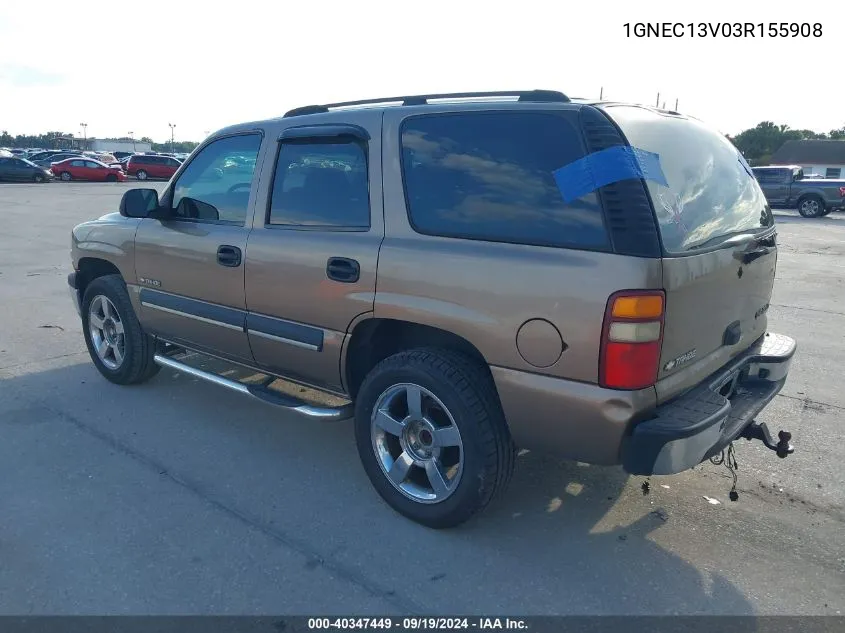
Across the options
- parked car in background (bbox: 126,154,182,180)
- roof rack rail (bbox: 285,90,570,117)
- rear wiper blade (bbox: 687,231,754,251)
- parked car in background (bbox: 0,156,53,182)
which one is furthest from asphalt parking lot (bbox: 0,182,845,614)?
parked car in background (bbox: 126,154,182,180)

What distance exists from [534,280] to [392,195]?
3.04 ft

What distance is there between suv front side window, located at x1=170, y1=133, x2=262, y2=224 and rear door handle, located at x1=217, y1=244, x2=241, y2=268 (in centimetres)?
17

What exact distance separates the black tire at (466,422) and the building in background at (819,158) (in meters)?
69.7

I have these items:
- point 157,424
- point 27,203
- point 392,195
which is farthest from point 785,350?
point 27,203

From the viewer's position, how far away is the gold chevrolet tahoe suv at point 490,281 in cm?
263

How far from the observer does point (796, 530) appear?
3201 mm

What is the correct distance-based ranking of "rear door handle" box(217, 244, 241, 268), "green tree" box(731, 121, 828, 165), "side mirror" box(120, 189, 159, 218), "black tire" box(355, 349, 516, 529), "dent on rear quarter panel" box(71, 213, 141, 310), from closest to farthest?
"black tire" box(355, 349, 516, 529) < "rear door handle" box(217, 244, 241, 268) < "side mirror" box(120, 189, 159, 218) < "dent on rear quarter panel" box(71, 213, 141, 310) < "green tree" box(731, 121, 828, 165)

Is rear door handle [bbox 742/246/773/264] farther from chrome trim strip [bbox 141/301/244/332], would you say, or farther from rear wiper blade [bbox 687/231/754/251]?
chrome trim strip [bbox 141/301/244/332]

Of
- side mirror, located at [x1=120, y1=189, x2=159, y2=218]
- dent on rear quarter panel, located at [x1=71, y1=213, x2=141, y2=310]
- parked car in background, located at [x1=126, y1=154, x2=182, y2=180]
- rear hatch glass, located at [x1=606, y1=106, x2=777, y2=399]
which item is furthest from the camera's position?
parked car in background, located at [x1=126, y1=154, x2=182, y2=180]

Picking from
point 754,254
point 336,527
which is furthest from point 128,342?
point 754,254

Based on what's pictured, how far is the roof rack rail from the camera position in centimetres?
296

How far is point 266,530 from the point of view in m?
3.19

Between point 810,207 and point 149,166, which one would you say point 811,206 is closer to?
point 810,207

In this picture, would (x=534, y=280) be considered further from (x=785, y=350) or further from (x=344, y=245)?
(x=785, y=350)
